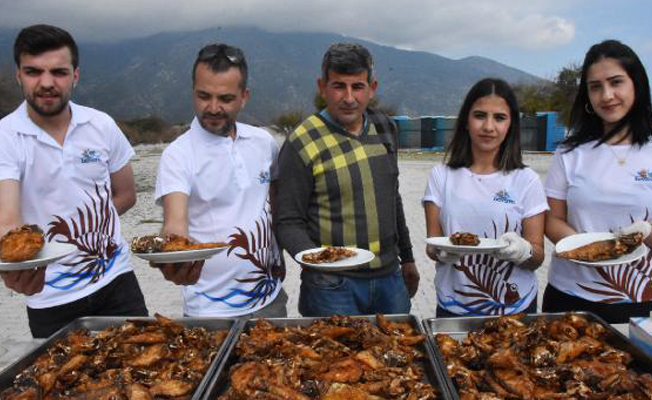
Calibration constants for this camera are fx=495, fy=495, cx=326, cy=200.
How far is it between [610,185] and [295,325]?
6.12 feet

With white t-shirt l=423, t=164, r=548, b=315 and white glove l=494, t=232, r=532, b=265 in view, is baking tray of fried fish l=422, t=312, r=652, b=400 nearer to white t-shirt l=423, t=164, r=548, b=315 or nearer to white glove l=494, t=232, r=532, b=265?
white glove l=494, t=232, r=532, b=265

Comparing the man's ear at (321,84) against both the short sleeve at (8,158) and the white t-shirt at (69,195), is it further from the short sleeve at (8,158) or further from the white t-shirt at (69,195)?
the short sleeve at (8,158)

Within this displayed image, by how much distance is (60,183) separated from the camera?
2.79m

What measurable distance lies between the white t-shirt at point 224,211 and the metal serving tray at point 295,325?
454 millimetres

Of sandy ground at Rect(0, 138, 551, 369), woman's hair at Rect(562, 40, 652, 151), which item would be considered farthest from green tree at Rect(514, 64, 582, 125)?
woman's hair at Rect(562, 40, 652, 151)

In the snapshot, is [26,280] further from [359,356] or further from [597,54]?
[597,54]

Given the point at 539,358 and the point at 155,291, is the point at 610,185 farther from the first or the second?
the point at 155,291

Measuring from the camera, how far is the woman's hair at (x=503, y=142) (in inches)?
112

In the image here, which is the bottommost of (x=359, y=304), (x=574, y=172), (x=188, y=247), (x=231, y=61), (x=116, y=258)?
(x=359, y=304)

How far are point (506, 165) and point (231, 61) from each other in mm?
1663

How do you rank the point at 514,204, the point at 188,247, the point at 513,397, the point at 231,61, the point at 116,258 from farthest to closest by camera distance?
the point at 116,258 < the point at 514,204 < the point at 231,61 < the point at 188,247 < the point at 513,397

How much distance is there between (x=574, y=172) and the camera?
2.85 meters

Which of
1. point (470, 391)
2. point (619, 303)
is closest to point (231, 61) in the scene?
point (470, 391)

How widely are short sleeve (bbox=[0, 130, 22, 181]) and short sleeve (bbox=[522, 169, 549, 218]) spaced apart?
2.78m
